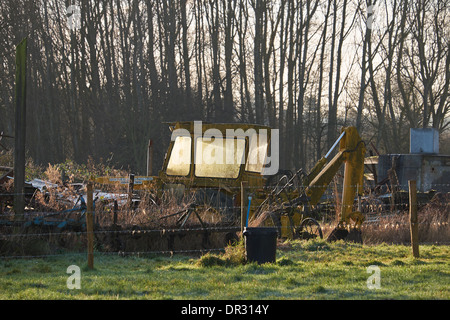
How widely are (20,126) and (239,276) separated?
16.6 ft

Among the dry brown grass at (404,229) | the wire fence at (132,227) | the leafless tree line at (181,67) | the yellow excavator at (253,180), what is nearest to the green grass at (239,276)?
the wire fence at (132,227)

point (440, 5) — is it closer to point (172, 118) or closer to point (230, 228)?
point (172, 118)

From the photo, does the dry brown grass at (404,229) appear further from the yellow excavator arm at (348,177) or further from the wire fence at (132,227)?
the yellow excavator arm at (348,177)

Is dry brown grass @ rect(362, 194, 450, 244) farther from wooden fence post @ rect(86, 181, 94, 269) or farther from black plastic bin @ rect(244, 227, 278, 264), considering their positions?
wooden fence post @ rect(86, 181, 94, 269)

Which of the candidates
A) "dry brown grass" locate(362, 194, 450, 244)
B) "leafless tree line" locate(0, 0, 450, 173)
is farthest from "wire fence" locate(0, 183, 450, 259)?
"leafless tree line" locate(0, 0, 450, 173)

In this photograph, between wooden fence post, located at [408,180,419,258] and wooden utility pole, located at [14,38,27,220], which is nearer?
wooden fence post, located at [408,180,419,258]

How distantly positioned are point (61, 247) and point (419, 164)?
14.2 metres

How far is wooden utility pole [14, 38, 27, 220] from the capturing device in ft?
37.2

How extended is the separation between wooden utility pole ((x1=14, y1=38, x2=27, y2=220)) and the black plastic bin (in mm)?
4216

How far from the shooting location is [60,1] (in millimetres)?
37531

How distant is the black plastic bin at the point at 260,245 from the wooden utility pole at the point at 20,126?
166 inches

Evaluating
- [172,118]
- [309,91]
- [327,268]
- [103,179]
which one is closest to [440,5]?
[309,91]

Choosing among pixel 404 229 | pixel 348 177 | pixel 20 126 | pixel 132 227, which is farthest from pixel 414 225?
pixel 20 126

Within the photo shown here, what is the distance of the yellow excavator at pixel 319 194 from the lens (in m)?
13.1
